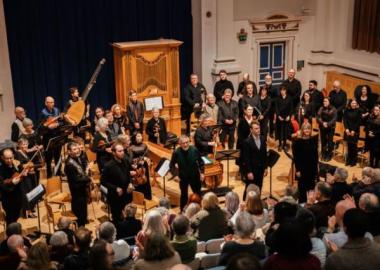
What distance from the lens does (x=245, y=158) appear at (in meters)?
8.73

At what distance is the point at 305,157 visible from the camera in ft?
28.1

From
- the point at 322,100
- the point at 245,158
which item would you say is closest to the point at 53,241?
the point at 245,158

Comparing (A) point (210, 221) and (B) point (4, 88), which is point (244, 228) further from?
(B) point (4, 88)

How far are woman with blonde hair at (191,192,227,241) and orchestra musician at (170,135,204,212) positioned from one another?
209 centimetres

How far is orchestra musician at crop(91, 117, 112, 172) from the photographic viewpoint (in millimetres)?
→ 9266

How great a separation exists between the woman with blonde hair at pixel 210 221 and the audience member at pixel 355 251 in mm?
2316

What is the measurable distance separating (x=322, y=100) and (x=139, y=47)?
424 centimetres

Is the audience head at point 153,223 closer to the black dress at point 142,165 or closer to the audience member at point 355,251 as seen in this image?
the audience member at point 355,251

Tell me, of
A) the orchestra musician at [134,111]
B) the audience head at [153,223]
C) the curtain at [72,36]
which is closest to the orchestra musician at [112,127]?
the orchestra musician at [134,111]

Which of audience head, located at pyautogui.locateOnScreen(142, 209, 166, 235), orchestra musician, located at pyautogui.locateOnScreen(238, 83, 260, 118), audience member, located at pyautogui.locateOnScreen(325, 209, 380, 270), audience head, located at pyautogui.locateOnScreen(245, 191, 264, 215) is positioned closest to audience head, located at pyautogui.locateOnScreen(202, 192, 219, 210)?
audience head, located at pyautogui.locateOnScreen(245, 191, 264, 215)

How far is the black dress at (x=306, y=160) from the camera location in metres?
8.50

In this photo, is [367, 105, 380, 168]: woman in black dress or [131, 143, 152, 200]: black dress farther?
[367, 105, 380, 168]: woman in black dress

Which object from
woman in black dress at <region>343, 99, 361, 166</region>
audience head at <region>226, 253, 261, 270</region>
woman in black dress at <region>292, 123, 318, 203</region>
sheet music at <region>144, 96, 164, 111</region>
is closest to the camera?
audience head at <region>226, 253, 261, 270</region>

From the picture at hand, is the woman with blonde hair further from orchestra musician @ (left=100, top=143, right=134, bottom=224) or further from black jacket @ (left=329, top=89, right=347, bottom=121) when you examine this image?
black jacket @ (left=329, top=89, right=347, bottom=121)
